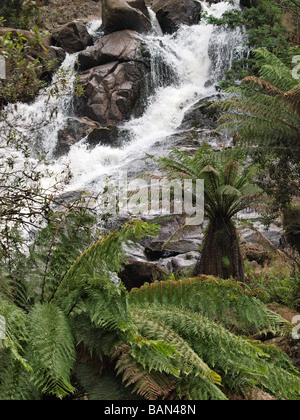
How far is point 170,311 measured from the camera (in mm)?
1851

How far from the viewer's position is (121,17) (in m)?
15.2

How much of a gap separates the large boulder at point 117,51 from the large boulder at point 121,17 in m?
0.61

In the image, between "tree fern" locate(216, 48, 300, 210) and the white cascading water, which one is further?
the white cascading water

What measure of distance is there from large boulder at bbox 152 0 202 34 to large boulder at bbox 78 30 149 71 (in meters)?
2.32

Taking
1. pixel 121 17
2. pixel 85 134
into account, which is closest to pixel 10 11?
pixel 121 17

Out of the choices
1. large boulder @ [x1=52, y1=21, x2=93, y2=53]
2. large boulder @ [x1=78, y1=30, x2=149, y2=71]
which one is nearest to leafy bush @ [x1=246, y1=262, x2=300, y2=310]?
large boulder @ [x1=78, y1=30, x2=149, y2=71]

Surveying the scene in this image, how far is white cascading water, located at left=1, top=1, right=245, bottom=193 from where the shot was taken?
1109 centimetres

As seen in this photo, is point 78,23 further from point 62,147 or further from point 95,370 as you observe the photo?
point 95,370

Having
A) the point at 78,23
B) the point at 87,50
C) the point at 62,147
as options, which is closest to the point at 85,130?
the point at 62,147

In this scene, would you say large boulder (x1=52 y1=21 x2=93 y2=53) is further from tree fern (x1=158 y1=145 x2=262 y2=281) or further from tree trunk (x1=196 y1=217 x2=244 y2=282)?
tree trunk (x1=196 y1=217 x2=244 y2=282)

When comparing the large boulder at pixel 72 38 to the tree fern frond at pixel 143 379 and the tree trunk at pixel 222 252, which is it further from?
the tree fern frond at pixel 143 379

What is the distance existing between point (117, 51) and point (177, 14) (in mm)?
3963

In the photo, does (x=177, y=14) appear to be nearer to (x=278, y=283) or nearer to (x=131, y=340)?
(x=278, y=283)

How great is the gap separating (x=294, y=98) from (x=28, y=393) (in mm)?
4017
